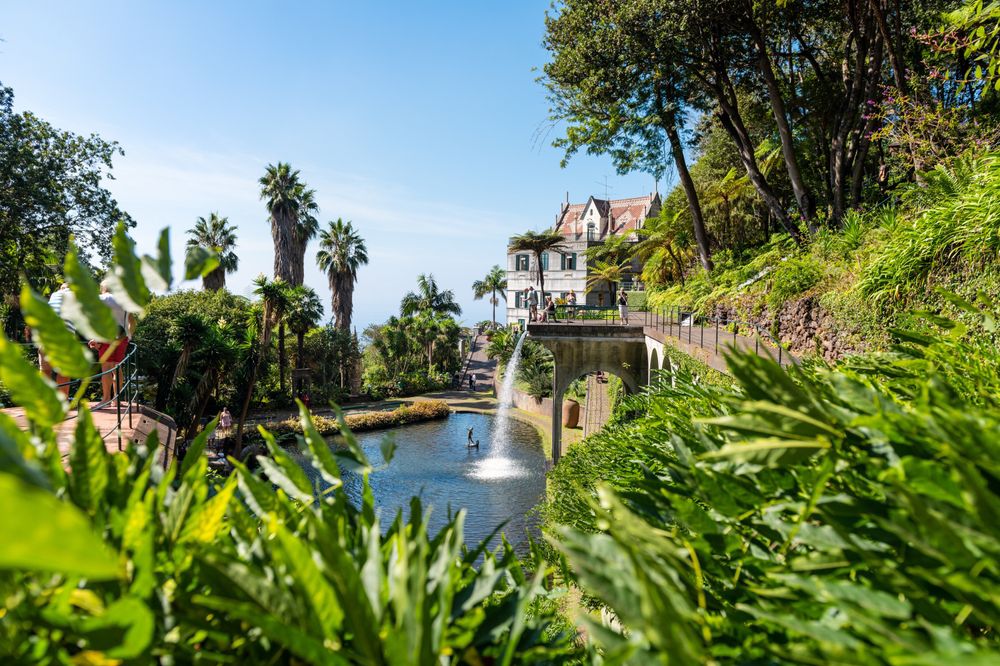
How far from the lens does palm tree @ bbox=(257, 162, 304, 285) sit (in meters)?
34.7

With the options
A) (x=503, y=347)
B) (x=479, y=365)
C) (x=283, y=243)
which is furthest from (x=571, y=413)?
(x=479, y=365)

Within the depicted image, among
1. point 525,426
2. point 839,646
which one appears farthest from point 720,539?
point 525,426

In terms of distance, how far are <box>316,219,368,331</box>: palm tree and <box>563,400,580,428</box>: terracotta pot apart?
1916 cm

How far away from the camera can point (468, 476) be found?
2144 centimetres

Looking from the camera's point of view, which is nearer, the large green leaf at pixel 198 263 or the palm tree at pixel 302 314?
the large green leaf at pixel 198 263

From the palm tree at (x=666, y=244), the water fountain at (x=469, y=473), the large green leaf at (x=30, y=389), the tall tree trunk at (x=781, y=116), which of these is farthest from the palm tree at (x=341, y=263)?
the large green leaf at (x=30, y=389)

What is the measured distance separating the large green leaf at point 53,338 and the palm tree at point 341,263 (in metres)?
39.7

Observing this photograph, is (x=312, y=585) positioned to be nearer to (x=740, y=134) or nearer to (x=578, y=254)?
(x=740, y=134)

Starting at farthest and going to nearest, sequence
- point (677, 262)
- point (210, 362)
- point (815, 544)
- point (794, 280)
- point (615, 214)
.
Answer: point (615, 214), point (677, 262), point (210, 362), point (794, 280), point (815, 544)

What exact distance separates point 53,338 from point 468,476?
70.6 ft

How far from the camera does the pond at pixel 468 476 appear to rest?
1677cm

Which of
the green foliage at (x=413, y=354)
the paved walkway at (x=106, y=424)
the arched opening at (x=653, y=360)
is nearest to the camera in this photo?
the paved walkway at (x=106, y=424)

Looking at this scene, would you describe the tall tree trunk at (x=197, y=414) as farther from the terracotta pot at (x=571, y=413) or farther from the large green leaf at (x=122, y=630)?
the large green leaf at (x=122, y=630)

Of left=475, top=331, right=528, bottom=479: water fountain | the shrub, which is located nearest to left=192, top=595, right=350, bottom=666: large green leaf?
left=475, top=331, right=528, bottom=479: water fountain
